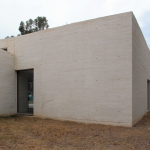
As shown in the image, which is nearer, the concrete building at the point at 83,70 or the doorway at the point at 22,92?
the concrete building at the point at 83,70

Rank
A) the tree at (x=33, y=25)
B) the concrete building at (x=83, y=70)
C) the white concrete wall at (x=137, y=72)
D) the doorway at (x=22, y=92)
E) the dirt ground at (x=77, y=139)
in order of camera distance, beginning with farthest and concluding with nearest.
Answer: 1. the tree at (x=33, y=25)
2. the doorway at (x=22, y=92)
3. the white concrete wall at (x=137, y=72)
4. the concrete building at (x=83, y=70)
5. the dirt ground at (x=77, y=139)

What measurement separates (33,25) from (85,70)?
25.3m

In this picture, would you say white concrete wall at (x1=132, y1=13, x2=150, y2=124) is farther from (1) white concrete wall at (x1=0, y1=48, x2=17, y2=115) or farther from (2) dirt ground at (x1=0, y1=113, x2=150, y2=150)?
(1) white concrete wall at (x1=0, y1=48, x2=17, y2=115)

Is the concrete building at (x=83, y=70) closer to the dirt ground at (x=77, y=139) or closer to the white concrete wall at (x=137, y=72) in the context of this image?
the white concrete wall at (x=137, y=72)

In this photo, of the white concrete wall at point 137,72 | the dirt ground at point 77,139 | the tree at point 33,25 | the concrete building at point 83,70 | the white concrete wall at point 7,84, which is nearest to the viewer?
the dirt ground at point 77,139

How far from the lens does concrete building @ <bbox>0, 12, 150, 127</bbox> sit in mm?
6777

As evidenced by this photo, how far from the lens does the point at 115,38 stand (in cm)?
701

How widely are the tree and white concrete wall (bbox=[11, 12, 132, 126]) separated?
2158 centimetres

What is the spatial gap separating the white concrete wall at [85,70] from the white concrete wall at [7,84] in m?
1.14

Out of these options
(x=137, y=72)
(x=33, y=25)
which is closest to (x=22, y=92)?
(x=137, y=72)

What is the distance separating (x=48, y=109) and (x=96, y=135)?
142 inches

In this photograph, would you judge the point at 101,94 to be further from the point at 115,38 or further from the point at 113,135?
the point at 115,38

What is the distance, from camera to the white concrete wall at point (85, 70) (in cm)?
678

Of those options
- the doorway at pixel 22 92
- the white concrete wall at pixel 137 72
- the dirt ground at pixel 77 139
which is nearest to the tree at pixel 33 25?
the doorway at pixel 22 92
